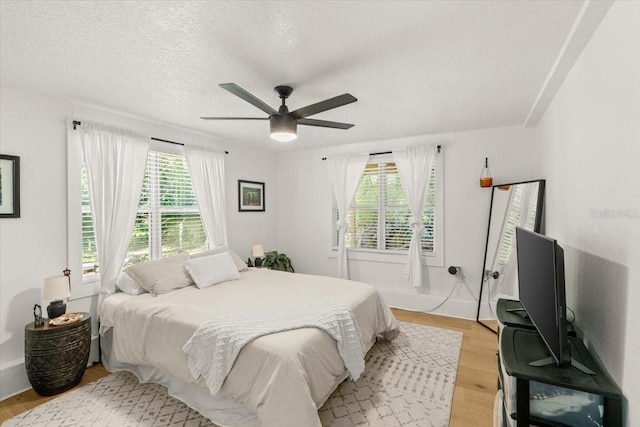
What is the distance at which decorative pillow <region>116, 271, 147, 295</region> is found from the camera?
2.96 m

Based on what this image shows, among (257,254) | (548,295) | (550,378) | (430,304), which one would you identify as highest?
(548,295)

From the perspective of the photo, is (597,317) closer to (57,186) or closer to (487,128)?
(487,128)

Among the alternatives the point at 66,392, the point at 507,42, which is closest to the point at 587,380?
the point at 507,42

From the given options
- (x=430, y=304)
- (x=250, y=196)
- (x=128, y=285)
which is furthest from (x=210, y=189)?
(x=430, y=304)

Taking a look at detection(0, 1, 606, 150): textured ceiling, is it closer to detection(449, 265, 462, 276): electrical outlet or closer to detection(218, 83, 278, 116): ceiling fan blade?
detection(218, 83, 278, 116): ceiling fan blade

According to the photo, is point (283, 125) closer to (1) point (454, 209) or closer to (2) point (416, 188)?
(2) point (416, 188)

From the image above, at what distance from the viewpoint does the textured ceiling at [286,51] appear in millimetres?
1541

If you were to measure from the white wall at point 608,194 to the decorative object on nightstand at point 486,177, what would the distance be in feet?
5.12

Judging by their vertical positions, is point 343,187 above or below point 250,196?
above

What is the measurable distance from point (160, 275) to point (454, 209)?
361 centimetres

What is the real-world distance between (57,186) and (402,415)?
11.3ft

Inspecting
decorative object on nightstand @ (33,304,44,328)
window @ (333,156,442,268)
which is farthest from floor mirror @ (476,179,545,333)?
decorative object on nightstand @ (33,304,44,328)

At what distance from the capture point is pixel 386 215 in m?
4.54

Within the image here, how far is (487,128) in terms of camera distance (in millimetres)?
3852
